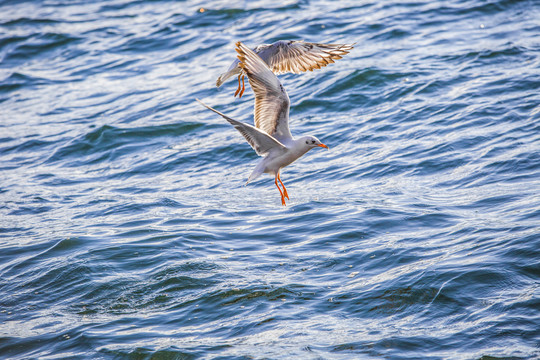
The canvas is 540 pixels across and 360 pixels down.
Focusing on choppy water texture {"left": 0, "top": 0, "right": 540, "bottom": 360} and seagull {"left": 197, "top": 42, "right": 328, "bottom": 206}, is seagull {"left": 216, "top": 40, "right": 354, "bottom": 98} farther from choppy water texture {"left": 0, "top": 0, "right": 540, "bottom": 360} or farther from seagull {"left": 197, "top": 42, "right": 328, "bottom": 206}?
choppy water texture {"left": 0, "top": 0, "right": 540, "bottom": 360}

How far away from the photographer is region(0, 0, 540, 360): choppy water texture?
21.9ft

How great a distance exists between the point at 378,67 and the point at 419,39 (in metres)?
1.98

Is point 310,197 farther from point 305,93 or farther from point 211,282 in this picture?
point 305,93

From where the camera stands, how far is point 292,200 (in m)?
9.73

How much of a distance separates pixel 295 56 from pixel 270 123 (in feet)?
3.96

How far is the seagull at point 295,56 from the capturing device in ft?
27.2

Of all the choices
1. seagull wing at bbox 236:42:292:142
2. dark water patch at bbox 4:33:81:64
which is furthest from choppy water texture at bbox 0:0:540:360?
seagull wing at bbox 236:42:292:142

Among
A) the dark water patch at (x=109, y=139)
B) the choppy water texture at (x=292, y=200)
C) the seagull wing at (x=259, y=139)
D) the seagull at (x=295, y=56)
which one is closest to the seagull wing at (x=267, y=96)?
the seagull wing at (x=259, y=139)

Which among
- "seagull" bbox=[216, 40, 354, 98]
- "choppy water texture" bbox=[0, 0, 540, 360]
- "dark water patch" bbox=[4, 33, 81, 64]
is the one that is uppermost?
"seagull" bbox=[216, 40, 354, 98]

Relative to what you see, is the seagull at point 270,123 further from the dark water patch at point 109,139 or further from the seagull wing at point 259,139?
the dark water patch at point 109,139

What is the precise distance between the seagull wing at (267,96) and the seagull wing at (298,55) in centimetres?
96

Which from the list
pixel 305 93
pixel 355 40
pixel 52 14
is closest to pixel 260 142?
pixel 305 93

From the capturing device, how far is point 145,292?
303 inches

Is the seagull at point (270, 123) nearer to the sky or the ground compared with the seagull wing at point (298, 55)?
nearer to the ground
